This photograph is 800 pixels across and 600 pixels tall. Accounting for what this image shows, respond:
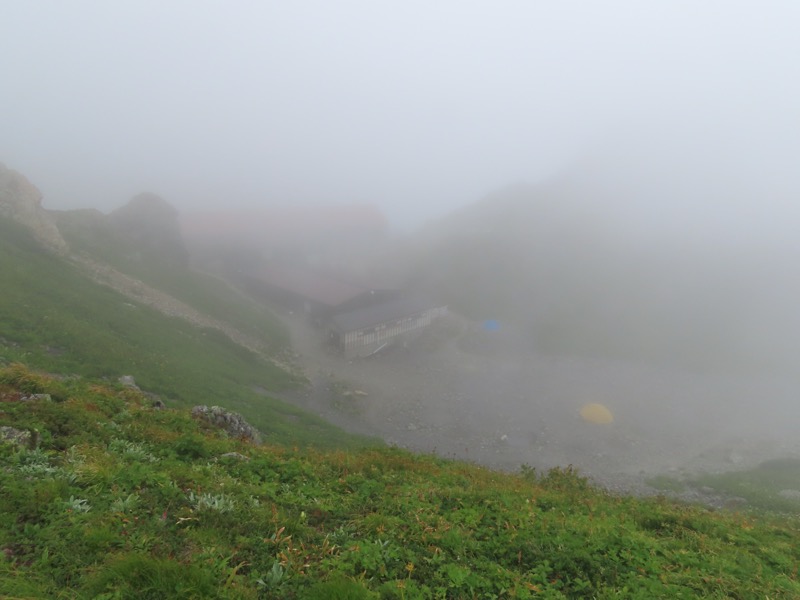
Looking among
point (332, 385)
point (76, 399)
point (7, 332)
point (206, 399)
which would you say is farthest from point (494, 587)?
point (332, 385)

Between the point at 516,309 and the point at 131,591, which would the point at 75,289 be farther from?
the point at 516,309

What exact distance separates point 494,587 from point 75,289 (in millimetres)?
40607

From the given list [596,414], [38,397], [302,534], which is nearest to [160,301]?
[38,397]

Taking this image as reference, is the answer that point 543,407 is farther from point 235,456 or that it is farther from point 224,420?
point 235,456

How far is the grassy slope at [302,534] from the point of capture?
5887mm

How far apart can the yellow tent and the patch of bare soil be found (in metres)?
0.72

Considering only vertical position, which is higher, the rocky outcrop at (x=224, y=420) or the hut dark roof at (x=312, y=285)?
the hut dark roof at (x=312, y=285)

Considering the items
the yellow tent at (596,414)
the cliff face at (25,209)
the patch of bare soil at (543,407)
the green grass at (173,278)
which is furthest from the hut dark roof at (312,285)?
the yellow tent at (596,414)

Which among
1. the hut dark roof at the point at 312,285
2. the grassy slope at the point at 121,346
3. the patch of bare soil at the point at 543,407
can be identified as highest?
the hut dark roof at the point at 312,285

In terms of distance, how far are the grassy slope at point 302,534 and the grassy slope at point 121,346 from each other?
44.8 ft

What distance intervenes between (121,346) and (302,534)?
25.7m

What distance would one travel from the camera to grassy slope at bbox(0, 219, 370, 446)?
22859mm

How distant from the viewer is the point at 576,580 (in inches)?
271

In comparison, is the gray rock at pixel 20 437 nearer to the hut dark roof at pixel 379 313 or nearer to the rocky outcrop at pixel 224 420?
the rocky outcrop at pixel 224 420
